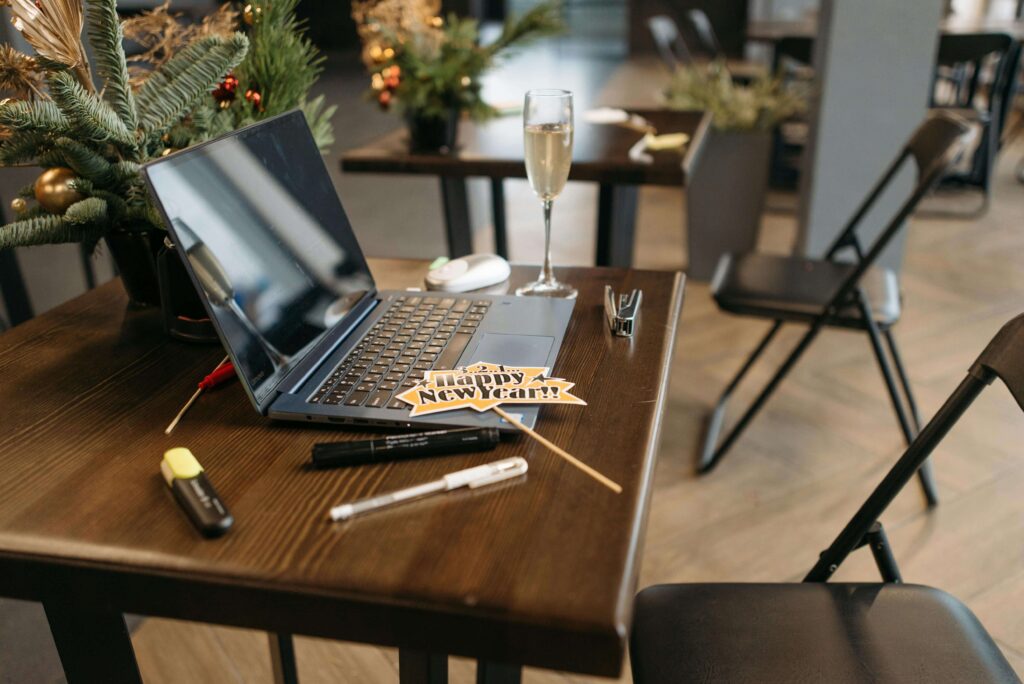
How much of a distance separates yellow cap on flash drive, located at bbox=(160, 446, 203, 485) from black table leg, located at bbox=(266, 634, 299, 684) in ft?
2.01

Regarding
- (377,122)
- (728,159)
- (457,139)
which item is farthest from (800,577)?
(377,122)

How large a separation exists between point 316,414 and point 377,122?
5551 millimetres

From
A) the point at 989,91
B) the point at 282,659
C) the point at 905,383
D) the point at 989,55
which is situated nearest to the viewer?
the point at 282,659

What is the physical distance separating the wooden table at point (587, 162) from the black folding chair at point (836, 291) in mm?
289

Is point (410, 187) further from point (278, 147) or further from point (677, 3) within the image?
point (677, 3)

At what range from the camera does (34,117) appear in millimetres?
770

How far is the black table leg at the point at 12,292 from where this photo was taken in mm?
1916

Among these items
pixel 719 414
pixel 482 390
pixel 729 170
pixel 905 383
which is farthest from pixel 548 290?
pixel 729 170

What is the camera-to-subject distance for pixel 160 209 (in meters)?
0.67

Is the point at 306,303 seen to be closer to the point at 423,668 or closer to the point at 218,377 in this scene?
the point at 218,377

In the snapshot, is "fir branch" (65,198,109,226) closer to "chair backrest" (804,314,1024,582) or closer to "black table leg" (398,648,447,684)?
"black table leg" (398,648,447,684)

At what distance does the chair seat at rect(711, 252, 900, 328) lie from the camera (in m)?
1.80

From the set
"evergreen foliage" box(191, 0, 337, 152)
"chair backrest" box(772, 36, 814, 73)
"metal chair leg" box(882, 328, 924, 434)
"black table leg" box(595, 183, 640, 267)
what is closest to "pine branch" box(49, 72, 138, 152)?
"evergreen foliage" box(191, 0, 337, 152)

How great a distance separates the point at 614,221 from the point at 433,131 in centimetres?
48
